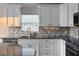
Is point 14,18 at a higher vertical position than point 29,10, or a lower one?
lower

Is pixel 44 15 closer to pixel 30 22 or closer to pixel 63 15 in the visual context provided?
pixel 30 22

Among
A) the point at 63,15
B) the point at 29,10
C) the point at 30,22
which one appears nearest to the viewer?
the point at 63,15

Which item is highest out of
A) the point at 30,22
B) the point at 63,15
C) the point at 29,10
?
the point at 29,10

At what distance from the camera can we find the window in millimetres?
3582

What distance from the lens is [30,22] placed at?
371 centimetres

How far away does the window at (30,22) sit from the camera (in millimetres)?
3582

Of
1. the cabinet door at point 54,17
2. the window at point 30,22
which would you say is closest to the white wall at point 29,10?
the window at point 30,22

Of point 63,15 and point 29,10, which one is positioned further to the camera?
point 29,10

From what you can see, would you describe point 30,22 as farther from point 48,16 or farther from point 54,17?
point 54,17

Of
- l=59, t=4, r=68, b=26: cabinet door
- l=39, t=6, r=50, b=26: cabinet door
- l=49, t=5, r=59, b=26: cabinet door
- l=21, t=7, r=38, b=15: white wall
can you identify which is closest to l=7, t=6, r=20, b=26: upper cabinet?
l=21, t=7, r=38, b=15: white wall

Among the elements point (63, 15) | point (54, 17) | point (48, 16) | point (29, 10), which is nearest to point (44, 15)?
point (48, 16)

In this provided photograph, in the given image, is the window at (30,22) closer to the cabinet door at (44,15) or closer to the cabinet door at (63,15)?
the cabinet door at (44,15)

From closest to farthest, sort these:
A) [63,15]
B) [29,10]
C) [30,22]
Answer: [63,15], [29,10], [30,22]

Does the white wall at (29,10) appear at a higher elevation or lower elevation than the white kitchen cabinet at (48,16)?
higher
